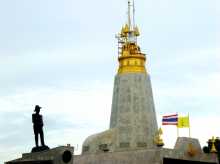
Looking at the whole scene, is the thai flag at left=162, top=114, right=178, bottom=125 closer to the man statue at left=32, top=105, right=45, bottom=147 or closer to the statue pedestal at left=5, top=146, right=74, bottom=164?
the man statue at left=32, top=105, right=45, bottom=147

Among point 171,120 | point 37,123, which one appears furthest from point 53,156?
point 171,120

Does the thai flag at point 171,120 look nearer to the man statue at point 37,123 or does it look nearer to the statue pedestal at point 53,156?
the man statue at point 37,123

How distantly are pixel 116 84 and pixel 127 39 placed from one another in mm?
4562

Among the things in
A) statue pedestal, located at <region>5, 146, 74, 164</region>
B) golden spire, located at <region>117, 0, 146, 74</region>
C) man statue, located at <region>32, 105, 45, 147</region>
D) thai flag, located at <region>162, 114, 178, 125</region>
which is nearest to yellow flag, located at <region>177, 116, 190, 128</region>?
thai flag, located at <region>162, 114, 178, 125</region>

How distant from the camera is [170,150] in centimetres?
4169

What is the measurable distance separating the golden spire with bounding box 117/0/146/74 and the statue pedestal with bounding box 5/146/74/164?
26.1m

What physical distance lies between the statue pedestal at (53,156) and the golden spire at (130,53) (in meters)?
26.1

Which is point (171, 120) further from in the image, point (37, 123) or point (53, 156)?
point (53, 156)

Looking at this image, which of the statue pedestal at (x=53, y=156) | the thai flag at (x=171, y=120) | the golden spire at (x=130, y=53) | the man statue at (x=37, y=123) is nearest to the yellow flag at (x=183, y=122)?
the thai flag at (x=171, y=120)

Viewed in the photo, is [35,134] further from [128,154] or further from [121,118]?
[121,118]

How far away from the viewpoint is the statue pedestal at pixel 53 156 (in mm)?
26922

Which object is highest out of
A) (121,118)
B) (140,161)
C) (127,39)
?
(127,39)

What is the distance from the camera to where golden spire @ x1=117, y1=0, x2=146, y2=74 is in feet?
175

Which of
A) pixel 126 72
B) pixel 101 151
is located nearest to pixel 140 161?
pixel 101 151
